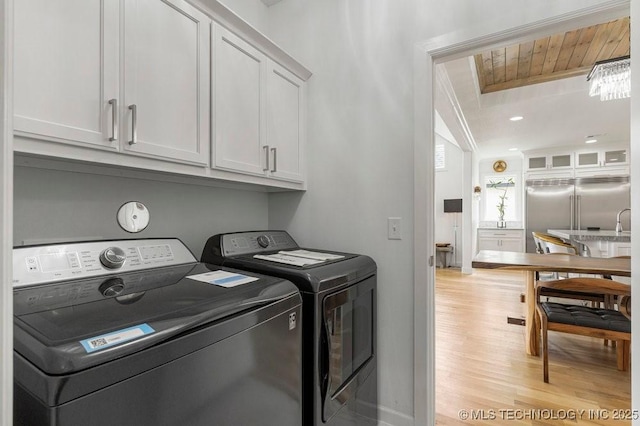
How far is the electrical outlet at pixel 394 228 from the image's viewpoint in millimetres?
1777

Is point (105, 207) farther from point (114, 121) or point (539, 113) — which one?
point (539, 113)

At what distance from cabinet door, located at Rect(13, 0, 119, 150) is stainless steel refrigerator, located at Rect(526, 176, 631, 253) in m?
7.62

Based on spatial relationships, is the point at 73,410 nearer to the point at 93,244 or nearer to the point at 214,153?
the point at 93,244

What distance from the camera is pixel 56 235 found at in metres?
1.21

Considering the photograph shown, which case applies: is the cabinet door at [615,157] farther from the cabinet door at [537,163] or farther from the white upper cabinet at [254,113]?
the white upper cabinet at [254,113]

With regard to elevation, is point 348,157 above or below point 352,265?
above

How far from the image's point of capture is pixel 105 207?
1362 millimetres

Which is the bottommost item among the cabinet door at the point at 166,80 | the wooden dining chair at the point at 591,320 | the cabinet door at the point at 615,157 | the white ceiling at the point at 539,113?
the wooden dining chair at the point at 591,320

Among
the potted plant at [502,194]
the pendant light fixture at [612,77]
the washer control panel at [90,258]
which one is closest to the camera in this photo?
the washer control panel at [90,258]

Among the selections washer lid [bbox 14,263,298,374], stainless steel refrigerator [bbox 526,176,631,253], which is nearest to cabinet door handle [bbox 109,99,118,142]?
washer lid [bbox 14,263,298,374]

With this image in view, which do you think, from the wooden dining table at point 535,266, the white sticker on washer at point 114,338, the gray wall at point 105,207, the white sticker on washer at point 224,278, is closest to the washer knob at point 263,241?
the gray wall at point 105,207

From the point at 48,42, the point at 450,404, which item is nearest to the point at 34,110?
the point at 48,42

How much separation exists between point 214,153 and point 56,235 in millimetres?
685

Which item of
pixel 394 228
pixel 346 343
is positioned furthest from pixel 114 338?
pixel 394 228
